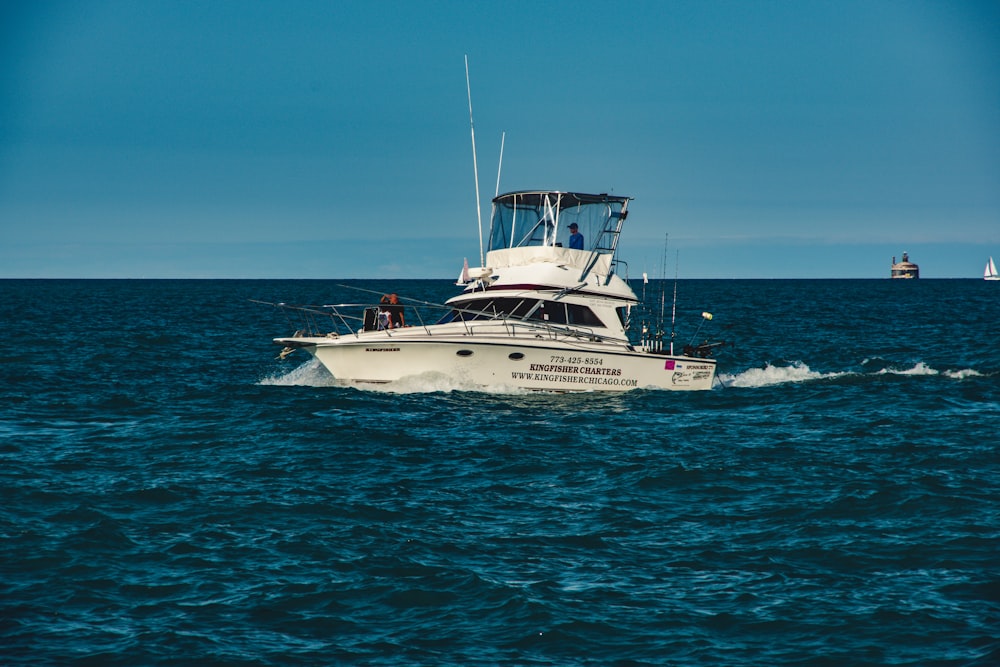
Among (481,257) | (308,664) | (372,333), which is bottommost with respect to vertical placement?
(308,664)

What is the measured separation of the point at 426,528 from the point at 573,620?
2.91m

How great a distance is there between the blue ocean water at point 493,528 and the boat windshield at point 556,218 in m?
4.94

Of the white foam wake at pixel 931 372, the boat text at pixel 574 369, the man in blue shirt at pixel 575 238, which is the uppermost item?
the man in blue shirt at pixel 575 238

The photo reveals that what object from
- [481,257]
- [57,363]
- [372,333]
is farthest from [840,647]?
[57,363]

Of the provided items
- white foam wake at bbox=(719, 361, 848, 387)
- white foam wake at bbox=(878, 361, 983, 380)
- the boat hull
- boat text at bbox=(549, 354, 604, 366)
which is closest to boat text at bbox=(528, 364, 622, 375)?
the boat hull

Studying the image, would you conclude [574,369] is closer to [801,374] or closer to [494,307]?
[494,307]

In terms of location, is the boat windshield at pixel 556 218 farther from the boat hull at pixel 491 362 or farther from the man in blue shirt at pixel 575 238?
the boat hull at pixel 491 362

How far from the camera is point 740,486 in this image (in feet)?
42.7

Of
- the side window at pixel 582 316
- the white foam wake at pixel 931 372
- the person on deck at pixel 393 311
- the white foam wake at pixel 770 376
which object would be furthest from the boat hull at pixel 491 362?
the white foam wake at pixel 931 372

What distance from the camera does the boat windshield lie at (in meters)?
23.7

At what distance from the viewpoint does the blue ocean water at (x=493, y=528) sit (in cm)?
814

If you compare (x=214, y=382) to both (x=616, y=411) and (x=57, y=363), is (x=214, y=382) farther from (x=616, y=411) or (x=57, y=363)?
(x=616, y=411)

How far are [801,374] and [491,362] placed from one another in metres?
10.1

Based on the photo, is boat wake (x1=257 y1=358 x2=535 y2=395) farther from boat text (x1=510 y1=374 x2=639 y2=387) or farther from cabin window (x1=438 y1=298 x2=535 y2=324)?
cabin window (x1=438 y1=298 x2=535 y2=324)
